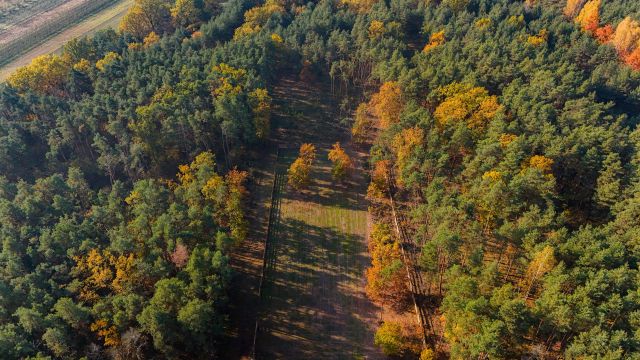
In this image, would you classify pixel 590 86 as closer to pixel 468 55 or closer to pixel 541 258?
pixel 468 55

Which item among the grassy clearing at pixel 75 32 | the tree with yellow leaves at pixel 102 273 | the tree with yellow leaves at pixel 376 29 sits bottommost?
the grassy clearing at pixel 75 32

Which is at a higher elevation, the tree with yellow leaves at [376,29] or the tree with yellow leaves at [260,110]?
the tree with yellow leaves at [376,29]

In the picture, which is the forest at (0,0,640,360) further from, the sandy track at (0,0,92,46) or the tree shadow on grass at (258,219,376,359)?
the sandy track at (0,0,92,46)

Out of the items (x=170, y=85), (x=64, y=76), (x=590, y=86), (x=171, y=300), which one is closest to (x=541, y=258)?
(x=171, y=300)

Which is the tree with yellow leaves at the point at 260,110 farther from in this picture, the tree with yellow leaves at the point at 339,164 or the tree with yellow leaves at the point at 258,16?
the tree with yellow leaves at the point at 258,16

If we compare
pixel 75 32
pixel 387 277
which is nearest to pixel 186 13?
pixel 75 32

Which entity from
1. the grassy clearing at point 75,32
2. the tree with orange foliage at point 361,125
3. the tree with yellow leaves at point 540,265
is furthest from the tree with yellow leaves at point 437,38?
the grassy clearing at point 75,32

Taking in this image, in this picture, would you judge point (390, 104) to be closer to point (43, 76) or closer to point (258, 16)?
point (258, 16)
